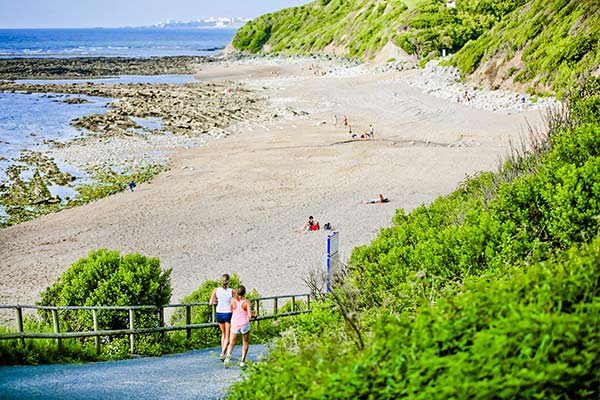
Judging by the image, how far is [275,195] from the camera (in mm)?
28859

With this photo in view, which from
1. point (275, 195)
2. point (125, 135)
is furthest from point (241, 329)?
point (125, 135)

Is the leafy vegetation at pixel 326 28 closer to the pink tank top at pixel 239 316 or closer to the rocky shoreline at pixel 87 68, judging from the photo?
the rocky shoreline at pixel 87 68

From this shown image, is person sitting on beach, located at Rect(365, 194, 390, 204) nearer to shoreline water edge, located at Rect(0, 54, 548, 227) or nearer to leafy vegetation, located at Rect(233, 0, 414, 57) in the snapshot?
shoreline water edge, located at Rect(0, 54, 548, 227)

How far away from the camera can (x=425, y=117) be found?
45.1 metres

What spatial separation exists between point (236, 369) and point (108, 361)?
2.27 meters

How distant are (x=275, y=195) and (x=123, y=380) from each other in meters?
20.2

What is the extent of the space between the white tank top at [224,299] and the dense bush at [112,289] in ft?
8.32

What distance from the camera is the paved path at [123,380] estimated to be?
798 cm

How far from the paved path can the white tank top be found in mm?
882

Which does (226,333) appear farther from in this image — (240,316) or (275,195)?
(275,195)

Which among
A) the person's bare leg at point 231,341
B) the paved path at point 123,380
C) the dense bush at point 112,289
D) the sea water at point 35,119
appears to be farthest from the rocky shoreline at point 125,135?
the person's bare leg at point 231,341

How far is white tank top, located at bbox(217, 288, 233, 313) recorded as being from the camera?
394 inches

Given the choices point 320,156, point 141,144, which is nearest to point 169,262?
point 320,156

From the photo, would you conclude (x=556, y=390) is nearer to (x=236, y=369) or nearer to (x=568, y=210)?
(x=568, y=210)
